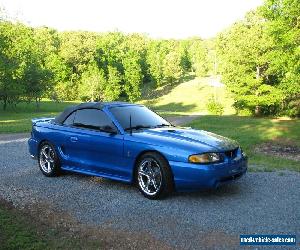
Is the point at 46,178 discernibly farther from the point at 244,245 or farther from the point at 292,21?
the point at 292,21

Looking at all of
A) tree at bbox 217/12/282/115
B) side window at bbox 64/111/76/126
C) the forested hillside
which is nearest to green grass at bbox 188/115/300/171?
the forested hillside

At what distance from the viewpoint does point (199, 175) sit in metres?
6.38

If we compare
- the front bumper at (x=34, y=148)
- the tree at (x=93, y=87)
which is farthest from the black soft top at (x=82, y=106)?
the tree at (x=93, y=87)

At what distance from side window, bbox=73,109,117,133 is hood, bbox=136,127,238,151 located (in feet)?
2.19

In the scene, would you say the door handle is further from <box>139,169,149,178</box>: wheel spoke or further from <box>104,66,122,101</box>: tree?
<box>104,66,122,101</box>: tree

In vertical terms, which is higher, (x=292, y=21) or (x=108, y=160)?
(x=292, y=21)

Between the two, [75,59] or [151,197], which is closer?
[151,197]

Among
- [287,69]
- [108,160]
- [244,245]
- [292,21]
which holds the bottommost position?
[244,245]

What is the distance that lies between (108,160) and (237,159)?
229 centimetres

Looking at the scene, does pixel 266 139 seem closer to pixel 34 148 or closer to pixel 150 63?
pixel 34 148

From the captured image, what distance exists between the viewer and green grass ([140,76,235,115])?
66.4 m

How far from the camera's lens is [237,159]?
6945 millimetres

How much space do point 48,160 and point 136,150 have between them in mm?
2580

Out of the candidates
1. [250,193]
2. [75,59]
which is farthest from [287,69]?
[75,59]
